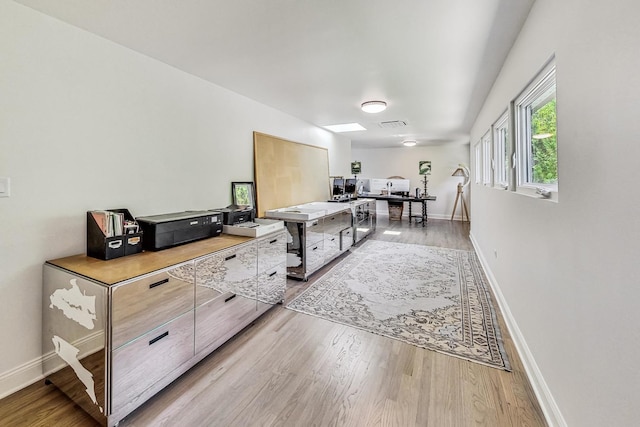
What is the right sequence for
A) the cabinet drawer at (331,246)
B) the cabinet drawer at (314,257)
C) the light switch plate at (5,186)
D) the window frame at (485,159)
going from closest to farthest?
1. the light switch plate at (5,186)
2. the cabinet drawer at (314,257)
3. the cabinet drawer at (331,246)
4. the window frame at (485,159)

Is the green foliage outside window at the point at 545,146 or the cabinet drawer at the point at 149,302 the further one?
the green foliage outside window at the point at 545,146

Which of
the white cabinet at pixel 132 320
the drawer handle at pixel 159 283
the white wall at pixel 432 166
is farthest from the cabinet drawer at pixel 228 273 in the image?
the white wall at pixel 432 166

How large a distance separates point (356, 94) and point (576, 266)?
9.19 ft

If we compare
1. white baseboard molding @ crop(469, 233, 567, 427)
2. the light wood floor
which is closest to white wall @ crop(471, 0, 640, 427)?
white baseboard molding @ crop(469, 233, 567, 427)

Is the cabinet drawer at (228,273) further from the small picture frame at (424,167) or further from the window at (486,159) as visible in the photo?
the small picture frame at (424,167)

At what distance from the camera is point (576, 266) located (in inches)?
47.3

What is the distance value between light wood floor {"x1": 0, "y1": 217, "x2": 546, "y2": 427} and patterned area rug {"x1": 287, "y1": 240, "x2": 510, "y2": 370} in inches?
6.9

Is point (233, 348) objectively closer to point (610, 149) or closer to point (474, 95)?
point (610, 149)

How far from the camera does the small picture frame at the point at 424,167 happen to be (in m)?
8.57

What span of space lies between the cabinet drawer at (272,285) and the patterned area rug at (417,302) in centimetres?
21

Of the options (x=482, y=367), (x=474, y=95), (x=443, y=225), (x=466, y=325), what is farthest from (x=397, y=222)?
(x=482, y=367)

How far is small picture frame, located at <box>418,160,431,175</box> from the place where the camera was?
8570 millimetres

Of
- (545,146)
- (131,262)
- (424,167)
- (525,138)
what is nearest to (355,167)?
(424,167)

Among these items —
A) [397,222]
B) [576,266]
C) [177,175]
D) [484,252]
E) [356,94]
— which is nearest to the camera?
[576,266]
